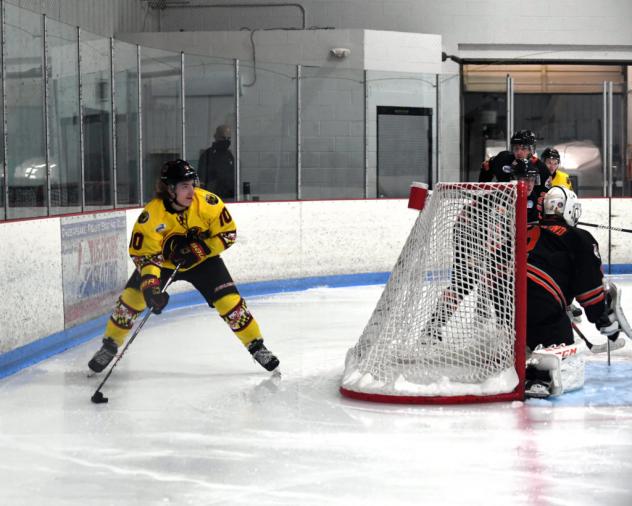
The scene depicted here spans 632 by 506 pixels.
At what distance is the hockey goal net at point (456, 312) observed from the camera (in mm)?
3957

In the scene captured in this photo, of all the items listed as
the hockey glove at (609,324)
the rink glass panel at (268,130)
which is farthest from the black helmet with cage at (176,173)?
the rink glass panel at (268,130)

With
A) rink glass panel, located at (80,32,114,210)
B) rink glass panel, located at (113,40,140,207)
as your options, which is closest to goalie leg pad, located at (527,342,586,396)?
rink glass panel, located at (80,32,114,210)

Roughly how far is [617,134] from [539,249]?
5.40 metres

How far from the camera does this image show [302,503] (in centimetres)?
275

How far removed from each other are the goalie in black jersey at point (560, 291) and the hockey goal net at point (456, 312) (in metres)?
0.11

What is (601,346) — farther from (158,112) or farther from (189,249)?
(158,112)

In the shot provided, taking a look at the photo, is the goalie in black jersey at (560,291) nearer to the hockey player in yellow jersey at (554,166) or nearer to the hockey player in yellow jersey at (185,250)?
the hockey player in yellow jersey at (185,250)

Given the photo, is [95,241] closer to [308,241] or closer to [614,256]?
[308,241]

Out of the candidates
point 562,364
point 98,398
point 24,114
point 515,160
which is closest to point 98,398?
point 98,398

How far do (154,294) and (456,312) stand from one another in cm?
113

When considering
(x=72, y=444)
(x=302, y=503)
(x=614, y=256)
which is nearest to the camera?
(x=302, y=503)

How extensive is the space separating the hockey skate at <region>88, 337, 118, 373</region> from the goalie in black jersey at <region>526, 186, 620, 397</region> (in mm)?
1706

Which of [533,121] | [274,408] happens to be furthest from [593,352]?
[533,121]

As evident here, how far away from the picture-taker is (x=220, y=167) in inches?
310
